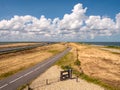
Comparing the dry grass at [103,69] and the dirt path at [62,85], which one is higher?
the dirt path at [62,85]

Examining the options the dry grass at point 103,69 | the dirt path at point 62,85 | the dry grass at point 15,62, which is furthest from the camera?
the dry grass at point 15,62

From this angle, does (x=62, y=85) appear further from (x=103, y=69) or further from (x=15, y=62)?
(x=15, y=62)

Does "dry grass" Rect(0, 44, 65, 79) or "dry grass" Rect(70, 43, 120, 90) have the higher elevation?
"dry grass" Rect(0, 44, 65, 79)

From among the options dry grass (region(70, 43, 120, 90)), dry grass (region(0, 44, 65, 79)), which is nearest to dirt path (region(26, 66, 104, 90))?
dry grass (region(70, 43, 120, 90))

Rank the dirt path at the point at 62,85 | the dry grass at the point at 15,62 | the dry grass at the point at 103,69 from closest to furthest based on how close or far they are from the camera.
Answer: the dirt path at the point at 62,85 < the dry grass at the point at 103,69 < the dry grass at the point at 15,62

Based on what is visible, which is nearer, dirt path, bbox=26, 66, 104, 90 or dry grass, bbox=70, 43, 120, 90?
dirt path, bbox=26, 66, 104, 90

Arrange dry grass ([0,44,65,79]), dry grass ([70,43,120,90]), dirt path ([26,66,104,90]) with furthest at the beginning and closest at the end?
dry grass ([0,44,65,79]) → dry grass ([70,43,120,90]) → dirt path ([26,66,104,90])

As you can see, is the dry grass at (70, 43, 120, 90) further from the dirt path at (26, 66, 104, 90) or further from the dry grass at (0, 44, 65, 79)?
the dry grass at (0, 44, 65, 79)

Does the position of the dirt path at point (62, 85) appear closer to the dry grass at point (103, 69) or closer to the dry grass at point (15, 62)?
the dry grass at point (103, 69)

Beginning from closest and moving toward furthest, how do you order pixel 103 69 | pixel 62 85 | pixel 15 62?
pixel 62 85 → pixel 103 69 → pixel 15 62

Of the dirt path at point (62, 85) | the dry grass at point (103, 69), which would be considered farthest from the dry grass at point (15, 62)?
the dry grass at point (103, 69)

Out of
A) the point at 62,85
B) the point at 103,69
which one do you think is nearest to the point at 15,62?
the point at 103,69

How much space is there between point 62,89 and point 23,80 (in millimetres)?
8952

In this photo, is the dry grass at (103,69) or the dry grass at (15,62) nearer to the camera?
the dry grass at (103,69)
